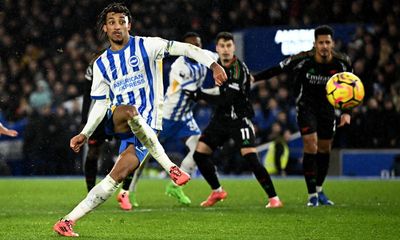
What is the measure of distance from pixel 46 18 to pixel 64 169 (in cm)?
348

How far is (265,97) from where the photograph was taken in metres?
18.6

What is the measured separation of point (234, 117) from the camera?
10539mm

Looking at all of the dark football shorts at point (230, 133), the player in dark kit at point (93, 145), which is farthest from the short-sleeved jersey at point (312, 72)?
the player in dark kit at point (93, 145)

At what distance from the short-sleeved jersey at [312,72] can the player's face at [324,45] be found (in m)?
0.13

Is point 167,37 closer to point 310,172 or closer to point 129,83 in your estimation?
point 310,172

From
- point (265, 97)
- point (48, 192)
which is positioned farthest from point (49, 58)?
point (48, 192)

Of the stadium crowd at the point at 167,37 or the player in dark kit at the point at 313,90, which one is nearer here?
the player in dark kit at the point at 313,90

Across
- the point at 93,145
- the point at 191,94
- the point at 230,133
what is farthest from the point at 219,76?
the point at 191,94

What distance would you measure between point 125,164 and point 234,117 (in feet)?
10.8

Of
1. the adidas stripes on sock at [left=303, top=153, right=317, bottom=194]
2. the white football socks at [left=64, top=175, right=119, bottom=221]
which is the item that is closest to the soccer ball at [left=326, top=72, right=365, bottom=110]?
the adidas stripes on sock at [left=303, top=153, right=317, bottom=194]

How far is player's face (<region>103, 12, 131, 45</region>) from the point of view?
7680 mm

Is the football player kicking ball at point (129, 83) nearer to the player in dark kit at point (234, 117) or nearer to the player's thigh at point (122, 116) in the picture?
the player's thigh at point (122, 116)

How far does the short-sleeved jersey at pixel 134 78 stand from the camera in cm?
774

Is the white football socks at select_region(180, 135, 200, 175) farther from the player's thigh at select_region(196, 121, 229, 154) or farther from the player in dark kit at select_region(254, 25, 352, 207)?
the player in dark kit at select_region(254, 25, 352, 207)
